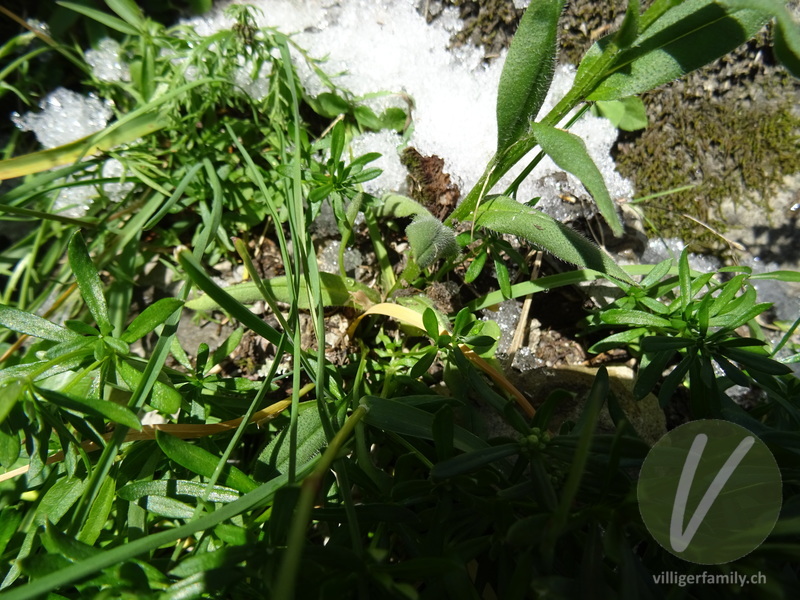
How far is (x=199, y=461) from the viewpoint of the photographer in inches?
40.7

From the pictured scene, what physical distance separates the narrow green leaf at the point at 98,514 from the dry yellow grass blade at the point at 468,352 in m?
0.80

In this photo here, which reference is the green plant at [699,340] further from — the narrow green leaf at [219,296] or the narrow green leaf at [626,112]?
the narrow green leaf at [219,296]

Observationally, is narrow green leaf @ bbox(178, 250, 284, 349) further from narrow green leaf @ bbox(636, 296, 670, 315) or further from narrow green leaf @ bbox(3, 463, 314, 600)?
narrow green leaf @ bbox(636, 296, 670, 315)

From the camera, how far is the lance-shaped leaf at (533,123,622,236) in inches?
36.4

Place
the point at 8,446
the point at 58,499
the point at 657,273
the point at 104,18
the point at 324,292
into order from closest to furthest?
1. the point at 8,446
2. the point at 58,499
3. the point at 657,273
4. the point at 324,292
5. the point at 104,18

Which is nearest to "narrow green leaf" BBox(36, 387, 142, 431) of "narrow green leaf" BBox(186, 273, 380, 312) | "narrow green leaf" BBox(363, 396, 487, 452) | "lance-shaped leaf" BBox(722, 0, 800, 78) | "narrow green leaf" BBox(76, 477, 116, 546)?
"narrow green leaf" BBox(76, 477, 116, 546)

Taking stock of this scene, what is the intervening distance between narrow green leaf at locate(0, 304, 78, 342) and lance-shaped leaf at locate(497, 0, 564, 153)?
1106mm

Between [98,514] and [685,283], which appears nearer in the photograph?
[98,514]

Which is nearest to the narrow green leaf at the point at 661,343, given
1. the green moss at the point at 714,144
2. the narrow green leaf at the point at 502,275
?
the narrow green leaf at the point at 502,275

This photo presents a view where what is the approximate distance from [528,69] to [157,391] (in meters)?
1.10

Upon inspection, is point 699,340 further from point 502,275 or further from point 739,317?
point 502,275

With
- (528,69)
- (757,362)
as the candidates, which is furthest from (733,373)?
(528,69)

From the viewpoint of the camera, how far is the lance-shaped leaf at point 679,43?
1009mm

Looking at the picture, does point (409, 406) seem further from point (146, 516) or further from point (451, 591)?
point (146, 516)
